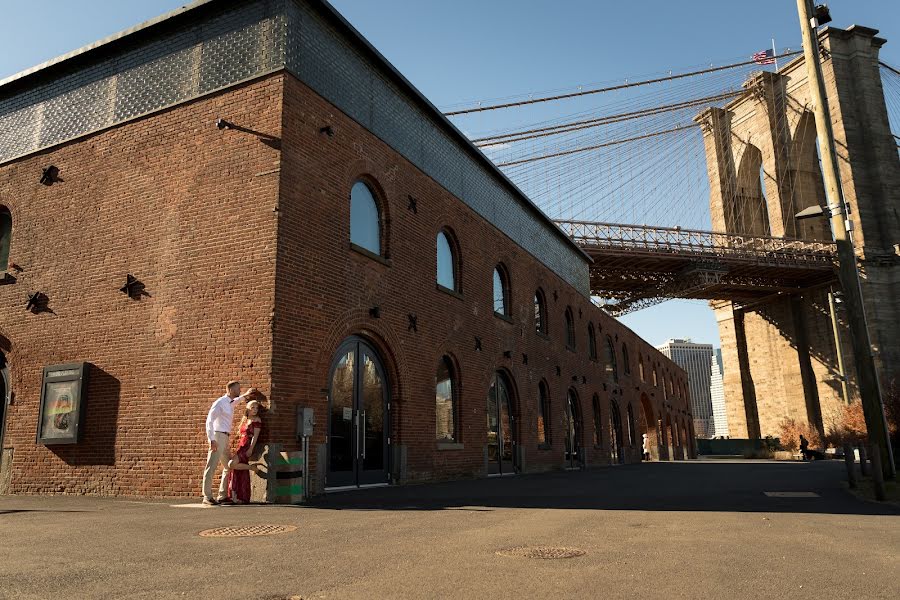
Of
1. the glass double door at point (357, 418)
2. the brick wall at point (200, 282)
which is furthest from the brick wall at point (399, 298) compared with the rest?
the glass double door at point (357, 418)

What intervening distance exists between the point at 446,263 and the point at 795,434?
35400 mm

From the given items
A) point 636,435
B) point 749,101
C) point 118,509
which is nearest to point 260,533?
point 118,509

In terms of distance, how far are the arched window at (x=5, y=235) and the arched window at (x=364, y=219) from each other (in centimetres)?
692

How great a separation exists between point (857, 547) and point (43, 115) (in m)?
14.8

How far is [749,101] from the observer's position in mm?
52000

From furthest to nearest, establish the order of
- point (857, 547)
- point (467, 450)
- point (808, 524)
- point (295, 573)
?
point (467, 450) → point (808, 524) → point (857, 547) → point (295, 573)

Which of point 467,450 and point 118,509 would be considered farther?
point 467,450

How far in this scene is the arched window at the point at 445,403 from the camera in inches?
542

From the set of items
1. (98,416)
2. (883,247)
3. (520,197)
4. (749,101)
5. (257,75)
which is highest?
(749,101)

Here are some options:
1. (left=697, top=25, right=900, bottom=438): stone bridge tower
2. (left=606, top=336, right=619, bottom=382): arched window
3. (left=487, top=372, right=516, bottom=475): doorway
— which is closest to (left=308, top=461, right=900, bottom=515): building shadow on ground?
(left=487, top=372, right=516, bottom=475): doorway

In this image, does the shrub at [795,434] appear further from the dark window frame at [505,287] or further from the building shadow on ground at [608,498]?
the building shadow on ground at [608,498]

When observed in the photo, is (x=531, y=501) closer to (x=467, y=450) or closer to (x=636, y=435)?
(x=467, y=450)

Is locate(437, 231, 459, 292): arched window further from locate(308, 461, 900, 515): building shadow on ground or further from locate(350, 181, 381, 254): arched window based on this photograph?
locate(308, 461, 900, 515): building shadow on ground

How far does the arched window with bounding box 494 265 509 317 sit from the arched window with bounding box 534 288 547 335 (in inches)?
93.5
